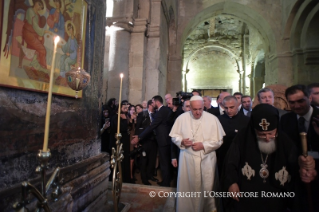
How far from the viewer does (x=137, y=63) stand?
598 cm

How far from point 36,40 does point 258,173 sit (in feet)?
8.36

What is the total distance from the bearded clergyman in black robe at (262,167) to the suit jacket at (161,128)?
2.01 meters

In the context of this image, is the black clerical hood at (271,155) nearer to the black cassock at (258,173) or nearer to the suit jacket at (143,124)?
the black cassock at (258,173)

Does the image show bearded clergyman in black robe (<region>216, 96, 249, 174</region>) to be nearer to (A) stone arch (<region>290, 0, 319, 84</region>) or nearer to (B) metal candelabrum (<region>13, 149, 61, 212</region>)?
(B) metal candelabrum (<region>13, 149, 61, 212</region>)

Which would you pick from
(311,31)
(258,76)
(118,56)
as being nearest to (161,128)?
(118,56)

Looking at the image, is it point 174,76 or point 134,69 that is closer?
point 134,69

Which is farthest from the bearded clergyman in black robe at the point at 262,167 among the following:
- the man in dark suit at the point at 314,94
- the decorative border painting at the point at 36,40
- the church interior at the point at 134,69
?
the decorative border painting at the point at 36,40

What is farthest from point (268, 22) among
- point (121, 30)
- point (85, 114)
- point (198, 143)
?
point (85, 114)

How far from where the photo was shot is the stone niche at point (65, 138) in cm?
141

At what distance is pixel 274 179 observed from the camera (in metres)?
1.89

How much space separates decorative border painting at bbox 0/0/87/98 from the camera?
1375mm

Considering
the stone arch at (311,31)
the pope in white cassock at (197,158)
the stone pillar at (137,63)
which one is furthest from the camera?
the stone arch at (311,31)

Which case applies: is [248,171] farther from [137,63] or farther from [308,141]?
[137,63]

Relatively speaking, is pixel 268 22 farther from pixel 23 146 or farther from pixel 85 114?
pixel 23 146
